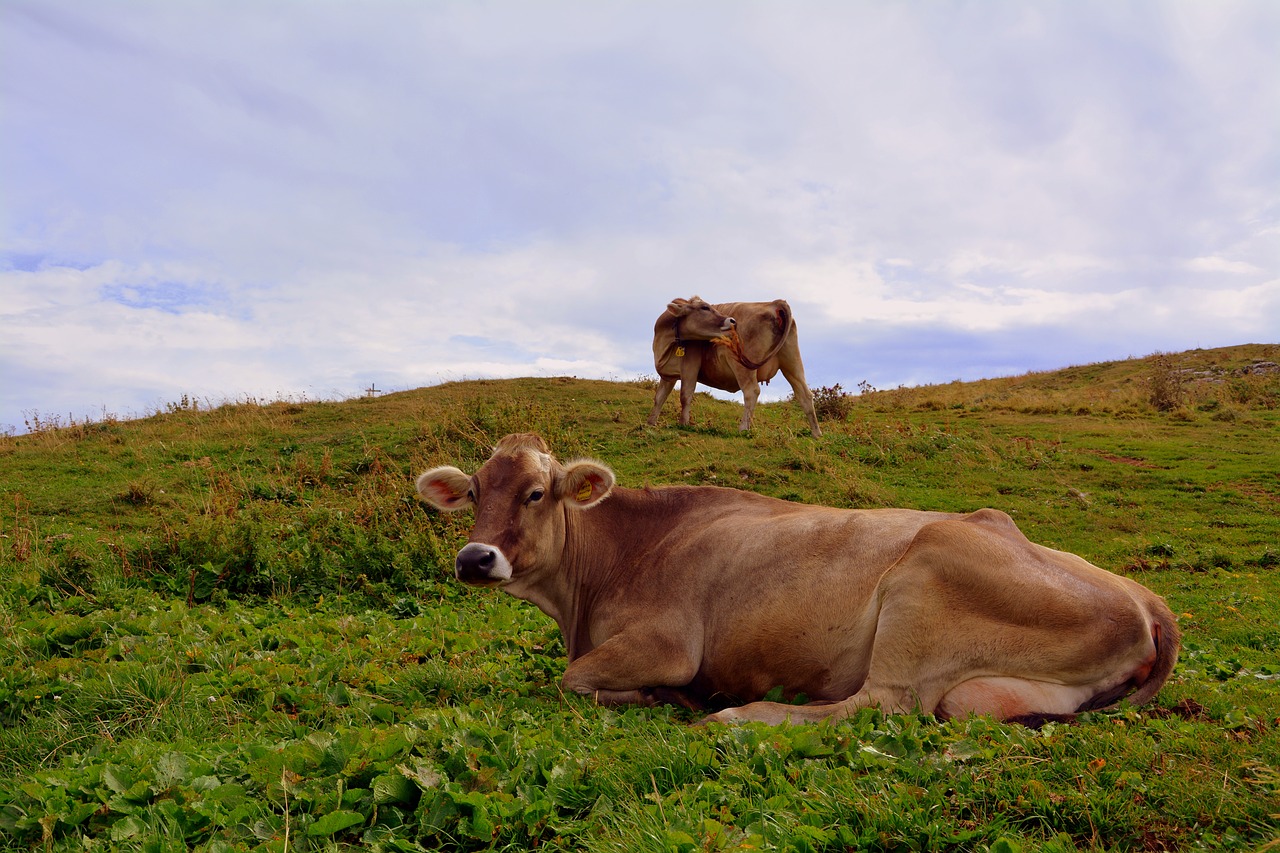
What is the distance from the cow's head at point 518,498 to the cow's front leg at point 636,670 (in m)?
0.89

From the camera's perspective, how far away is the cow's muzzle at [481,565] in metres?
6.16

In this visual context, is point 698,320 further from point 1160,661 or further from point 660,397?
point 1160,661

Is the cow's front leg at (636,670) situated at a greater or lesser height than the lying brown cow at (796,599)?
lesser

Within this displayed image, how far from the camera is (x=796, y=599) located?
602 cm

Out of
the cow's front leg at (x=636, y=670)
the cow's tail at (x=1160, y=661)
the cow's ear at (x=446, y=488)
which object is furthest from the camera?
the cow's ear at (x=446, y=488)

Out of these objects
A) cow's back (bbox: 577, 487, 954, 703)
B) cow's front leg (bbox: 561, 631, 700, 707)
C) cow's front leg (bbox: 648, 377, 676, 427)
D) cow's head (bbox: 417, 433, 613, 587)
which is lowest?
cow's front leg (bbox: 561, 631, 700, 707)

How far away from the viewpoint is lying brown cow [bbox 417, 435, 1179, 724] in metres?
5.27

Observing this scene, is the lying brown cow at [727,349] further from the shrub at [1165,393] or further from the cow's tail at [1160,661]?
the cow's tail at [1160,661]

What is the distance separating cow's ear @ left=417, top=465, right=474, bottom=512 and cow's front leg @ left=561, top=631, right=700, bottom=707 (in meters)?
1.93

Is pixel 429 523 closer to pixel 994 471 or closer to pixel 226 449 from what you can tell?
pixel 226 449

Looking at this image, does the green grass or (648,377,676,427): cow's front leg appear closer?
the green grass

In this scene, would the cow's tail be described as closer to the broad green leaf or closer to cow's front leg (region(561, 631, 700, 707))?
cow's front leg (region(561, 631, 700, 707))

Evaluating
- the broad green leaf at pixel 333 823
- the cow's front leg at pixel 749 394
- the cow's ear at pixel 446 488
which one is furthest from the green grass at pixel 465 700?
the cow's front leg at pixel 749 394

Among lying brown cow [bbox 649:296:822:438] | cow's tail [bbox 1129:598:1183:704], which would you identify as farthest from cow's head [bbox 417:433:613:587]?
lying brown cow [bbox 649:296:822:438]
